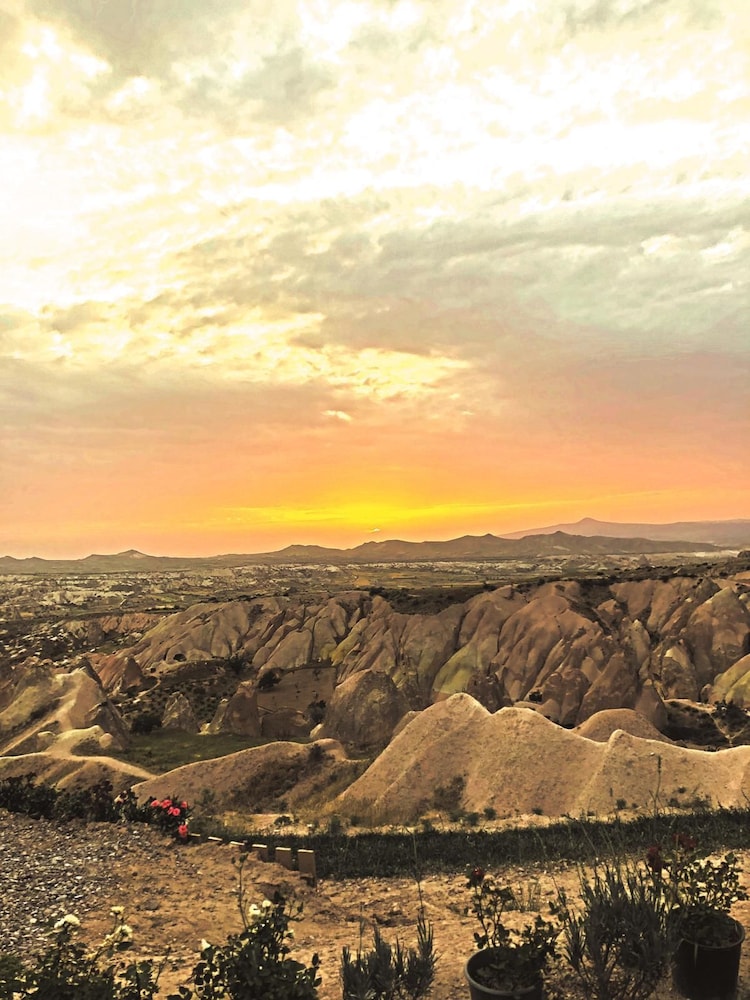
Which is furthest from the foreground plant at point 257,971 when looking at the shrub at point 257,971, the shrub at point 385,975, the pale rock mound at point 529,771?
the pale rock mound at point 529,771

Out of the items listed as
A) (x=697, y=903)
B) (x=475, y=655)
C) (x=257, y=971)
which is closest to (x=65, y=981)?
(x=257, y=971)

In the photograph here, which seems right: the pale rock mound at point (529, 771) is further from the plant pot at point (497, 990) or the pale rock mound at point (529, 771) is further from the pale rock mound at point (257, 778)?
the plant pot at point (497, 990)

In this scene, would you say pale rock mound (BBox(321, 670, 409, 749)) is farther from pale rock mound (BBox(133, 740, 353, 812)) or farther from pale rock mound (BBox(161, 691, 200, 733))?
pale rock mound (BBox(161, 691, 200, 733))

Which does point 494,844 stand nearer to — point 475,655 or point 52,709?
point 52,709

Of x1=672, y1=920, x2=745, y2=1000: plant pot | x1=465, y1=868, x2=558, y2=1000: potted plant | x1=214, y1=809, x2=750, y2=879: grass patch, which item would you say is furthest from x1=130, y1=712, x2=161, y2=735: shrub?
x1=672, y1=920, x2=745, y2=1000: plant pot

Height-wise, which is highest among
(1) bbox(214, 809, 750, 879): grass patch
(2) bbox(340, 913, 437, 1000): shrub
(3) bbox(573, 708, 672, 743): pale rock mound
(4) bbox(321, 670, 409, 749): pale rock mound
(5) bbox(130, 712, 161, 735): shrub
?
(2) bbox(340, 913, 437, 1000): shrub

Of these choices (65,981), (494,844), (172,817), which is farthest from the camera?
(494,844)
